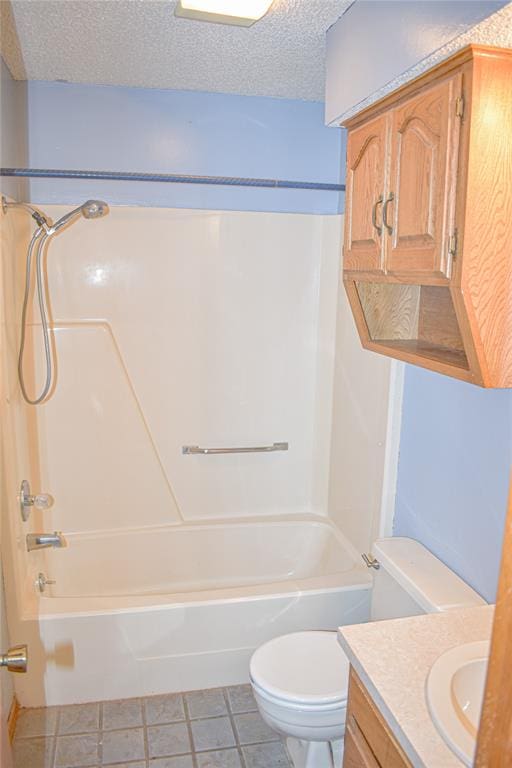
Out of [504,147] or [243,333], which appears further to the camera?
[243,333]

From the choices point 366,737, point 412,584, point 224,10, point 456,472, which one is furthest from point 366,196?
point 366,737

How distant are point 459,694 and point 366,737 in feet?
0.80

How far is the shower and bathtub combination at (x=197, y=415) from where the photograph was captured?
2.62 meters

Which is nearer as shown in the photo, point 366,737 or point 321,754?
point 366,737

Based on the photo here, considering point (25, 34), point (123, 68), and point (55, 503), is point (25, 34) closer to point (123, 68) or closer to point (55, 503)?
point (123, 68)

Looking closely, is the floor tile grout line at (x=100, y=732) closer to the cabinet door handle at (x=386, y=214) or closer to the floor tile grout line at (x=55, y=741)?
the floor tile grout line at (x=55, y=741)

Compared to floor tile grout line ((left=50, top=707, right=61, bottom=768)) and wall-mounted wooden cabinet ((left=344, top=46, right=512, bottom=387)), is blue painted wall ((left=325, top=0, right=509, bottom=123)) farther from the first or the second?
floor tile grout line ((left=50, top=707, right=61, bottom=768))

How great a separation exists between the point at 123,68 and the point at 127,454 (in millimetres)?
1710

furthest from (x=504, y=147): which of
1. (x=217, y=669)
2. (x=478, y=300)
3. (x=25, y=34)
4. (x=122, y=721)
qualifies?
(x=122, y=721)

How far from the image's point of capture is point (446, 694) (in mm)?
1237

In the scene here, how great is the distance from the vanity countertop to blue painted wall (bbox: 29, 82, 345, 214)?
6.84 feet

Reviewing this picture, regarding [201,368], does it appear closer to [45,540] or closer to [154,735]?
[45,540]

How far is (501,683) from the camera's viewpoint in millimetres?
725

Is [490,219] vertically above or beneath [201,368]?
above
